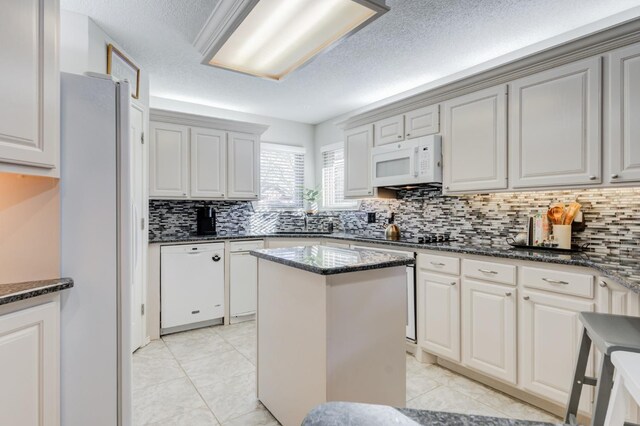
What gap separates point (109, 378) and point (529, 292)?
8.02 feet

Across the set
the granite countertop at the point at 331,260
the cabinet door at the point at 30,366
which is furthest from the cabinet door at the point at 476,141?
the cabinet door at the point at 30,366

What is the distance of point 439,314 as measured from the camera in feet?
8.86

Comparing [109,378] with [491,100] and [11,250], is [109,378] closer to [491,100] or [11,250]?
[11,250]

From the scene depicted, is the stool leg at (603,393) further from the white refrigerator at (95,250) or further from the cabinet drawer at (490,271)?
the white refrigerator at (95,250)

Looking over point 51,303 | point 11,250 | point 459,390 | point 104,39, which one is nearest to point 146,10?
point 104,39

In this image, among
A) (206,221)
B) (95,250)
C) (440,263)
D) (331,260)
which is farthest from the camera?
(206,221)

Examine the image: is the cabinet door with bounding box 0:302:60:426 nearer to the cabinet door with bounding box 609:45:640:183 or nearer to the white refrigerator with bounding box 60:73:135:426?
the white refrigerator with bounding box 60:73:135:426

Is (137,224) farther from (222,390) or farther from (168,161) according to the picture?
(222,390)

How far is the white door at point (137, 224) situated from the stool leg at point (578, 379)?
10.4 ft

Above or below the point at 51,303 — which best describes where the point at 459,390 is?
below

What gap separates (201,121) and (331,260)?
281 centimetres

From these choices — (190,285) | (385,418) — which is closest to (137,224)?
(190,285)

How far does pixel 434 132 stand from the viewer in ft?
10.0

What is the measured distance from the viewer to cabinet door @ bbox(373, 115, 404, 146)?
133 inches
